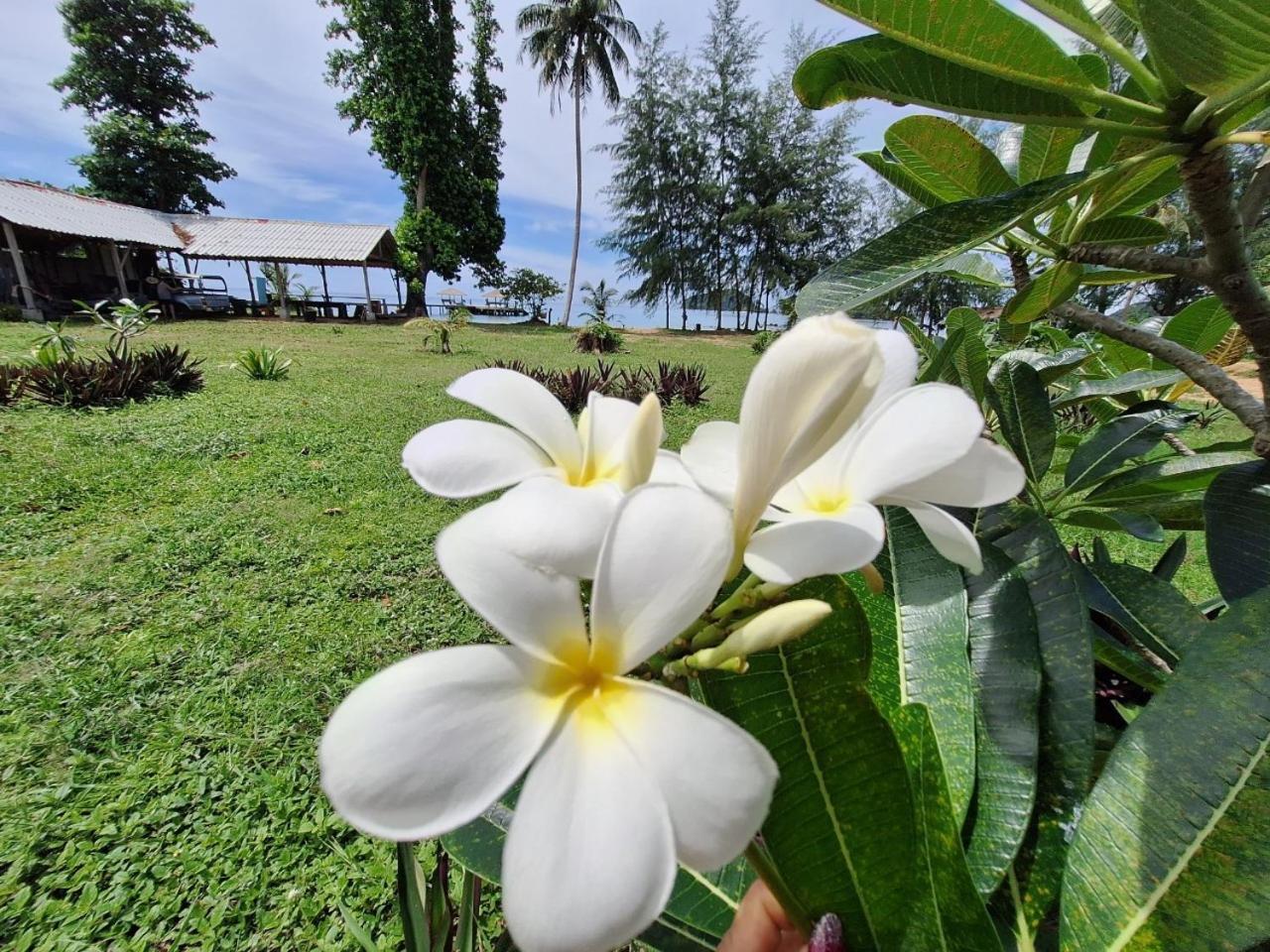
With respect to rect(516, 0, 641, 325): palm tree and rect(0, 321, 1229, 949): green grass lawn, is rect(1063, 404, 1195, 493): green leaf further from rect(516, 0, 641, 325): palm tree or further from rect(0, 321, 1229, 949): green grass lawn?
rect(516, 0, 641, 325): palm tree

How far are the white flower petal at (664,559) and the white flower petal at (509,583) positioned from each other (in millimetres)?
21

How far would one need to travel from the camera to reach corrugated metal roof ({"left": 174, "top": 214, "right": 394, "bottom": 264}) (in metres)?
17.9

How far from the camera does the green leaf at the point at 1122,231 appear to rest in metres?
0.75

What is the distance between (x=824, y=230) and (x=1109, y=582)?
27840 millimetres

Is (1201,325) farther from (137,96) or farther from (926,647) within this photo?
(137,96)

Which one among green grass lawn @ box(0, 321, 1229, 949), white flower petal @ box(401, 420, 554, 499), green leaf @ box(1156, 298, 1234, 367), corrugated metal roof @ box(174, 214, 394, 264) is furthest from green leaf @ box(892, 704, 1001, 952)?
corrugated metal roof @ box(174, 214, 394, 264)

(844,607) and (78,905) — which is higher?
(844,607)

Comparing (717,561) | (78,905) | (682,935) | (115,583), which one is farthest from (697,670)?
(115,583)

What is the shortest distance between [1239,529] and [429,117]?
24341mm

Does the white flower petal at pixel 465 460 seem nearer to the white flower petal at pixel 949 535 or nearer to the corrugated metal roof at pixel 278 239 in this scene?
the white flower petal at pixel 949 535

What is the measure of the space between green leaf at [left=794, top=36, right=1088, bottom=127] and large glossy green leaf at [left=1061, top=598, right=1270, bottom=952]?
498 mm

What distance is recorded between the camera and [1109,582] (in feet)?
2.40

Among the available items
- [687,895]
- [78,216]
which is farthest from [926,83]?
[78,216]

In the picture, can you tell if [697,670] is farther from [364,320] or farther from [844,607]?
[364,320]
